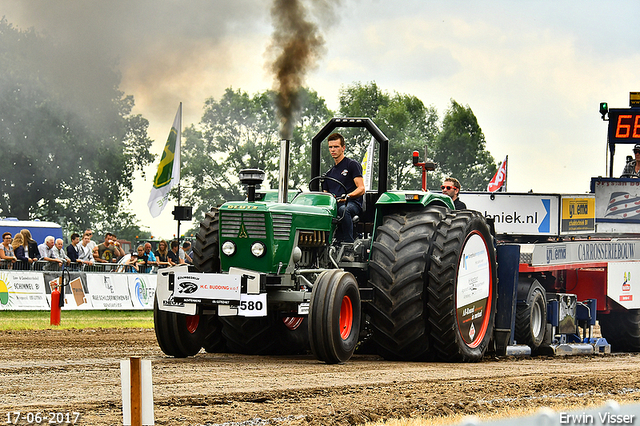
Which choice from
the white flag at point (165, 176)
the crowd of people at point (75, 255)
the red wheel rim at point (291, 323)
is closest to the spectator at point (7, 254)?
the crowd of people at point (75, 255)

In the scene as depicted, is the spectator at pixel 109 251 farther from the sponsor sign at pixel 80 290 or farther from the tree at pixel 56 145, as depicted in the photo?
the tree at pixel 56 145

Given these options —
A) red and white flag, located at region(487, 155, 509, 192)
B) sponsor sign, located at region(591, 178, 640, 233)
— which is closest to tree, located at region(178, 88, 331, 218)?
red and white flag, located at region(487, 155, 509, 192)

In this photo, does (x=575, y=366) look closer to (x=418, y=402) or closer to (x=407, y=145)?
(x=418, y=402)

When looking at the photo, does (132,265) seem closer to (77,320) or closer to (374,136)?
(77,320)

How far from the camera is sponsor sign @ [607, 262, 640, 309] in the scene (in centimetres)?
1323

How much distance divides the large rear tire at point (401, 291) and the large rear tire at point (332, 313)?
1.31 feet

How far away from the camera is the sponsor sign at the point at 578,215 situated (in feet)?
49.4

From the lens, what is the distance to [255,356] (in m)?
9.61

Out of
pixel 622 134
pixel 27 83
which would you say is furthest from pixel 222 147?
pixel 622 134

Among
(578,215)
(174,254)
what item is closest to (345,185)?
(578,215)

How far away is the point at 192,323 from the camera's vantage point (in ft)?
30.2

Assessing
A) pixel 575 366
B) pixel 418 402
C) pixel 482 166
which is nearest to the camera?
pixel 418 402

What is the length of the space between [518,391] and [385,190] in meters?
3.55

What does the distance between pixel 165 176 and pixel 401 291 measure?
585 inches
